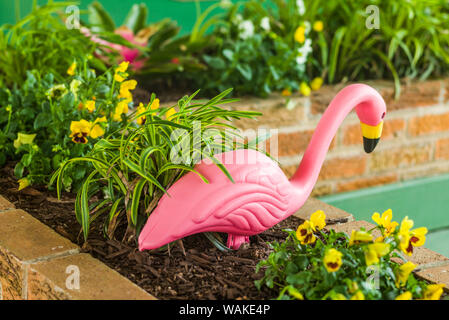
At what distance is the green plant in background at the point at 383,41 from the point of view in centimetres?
255

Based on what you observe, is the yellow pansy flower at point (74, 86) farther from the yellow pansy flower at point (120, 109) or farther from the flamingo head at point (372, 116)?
the flamingo head at point (372, 116)

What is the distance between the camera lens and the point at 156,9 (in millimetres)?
2967

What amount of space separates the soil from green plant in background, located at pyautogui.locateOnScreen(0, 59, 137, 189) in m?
0.21

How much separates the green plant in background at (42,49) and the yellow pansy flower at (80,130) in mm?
487

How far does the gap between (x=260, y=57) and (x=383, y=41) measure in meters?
0.60

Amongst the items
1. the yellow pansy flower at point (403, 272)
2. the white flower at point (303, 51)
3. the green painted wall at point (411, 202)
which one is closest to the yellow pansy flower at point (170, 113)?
the yellow pansy flower at point (403, 272)

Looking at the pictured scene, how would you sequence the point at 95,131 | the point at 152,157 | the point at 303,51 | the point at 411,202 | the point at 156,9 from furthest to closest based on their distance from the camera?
the point at 156,9 < the point at 411,202 < the point at 303,51 < the point at 95,131 < the point at 152,157

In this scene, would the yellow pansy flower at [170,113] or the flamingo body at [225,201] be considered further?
the yellow pansy flower at [170,113]

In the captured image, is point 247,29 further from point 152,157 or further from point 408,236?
point 408,236

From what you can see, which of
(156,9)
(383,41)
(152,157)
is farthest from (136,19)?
(152,157)

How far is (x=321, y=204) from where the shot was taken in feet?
5.49

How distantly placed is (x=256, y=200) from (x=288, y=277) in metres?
0.19

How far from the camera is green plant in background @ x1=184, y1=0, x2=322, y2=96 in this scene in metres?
2.37

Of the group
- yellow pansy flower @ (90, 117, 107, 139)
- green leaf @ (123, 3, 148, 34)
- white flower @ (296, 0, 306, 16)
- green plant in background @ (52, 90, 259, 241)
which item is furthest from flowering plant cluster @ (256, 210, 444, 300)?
green leaf @ (123, 3, 148, 34)
